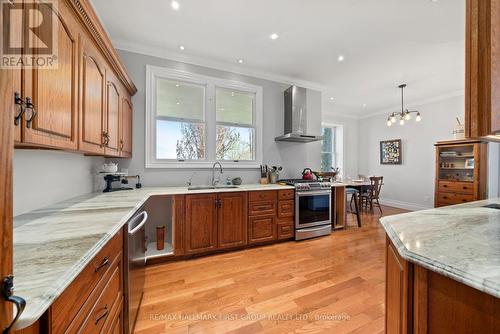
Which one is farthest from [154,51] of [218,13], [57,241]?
[57,241]

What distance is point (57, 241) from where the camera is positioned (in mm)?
835

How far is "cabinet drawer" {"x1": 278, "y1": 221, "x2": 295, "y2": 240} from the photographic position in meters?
2.98

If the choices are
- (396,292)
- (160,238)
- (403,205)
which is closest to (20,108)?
(396,292)

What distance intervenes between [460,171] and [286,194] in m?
4.02

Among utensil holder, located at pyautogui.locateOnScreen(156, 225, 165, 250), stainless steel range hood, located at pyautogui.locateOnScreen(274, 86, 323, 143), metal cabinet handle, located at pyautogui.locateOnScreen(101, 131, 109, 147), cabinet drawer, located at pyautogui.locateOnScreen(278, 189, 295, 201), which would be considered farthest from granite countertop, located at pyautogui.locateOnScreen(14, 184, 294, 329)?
stainless steel range hood, located at pyautogui.locateOnScreen(274, 86, 323, 143)

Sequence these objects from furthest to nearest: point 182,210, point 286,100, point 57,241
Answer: point 286,100
point 182,210
point 57,241

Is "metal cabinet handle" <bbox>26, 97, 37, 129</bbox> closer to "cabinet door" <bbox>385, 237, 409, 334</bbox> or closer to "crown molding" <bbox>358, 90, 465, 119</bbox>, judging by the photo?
"cabinet door" <bbox>385, 237, 409, 334</bbox>

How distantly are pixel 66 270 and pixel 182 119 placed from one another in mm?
2771

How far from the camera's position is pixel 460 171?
4.07m

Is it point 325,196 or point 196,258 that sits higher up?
point 325,196

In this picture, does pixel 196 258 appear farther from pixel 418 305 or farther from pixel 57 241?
pixel 418 305

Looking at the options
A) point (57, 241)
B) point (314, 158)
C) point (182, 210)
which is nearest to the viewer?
point (57, 241)

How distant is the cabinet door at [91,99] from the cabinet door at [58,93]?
0.11 m

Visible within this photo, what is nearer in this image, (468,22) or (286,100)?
(468,22)
